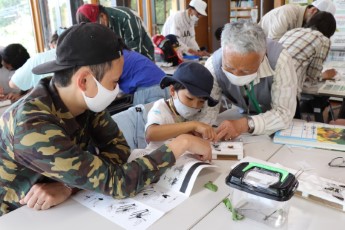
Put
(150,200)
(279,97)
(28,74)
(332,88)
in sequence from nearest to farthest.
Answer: (150,200) < (279,97) < (332,88) < (28,74)

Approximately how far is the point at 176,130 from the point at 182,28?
3767mm

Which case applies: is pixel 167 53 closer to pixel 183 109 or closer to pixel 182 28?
pixel 182 28

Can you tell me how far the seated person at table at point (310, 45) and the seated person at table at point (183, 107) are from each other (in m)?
1.13

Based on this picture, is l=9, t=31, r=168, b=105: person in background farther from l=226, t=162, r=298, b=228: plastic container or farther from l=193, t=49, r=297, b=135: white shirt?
l=226, t=162, r=298, b=228: plastic container

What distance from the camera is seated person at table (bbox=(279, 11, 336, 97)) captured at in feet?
7.91

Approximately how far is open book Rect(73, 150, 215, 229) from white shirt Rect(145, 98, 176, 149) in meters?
0.31

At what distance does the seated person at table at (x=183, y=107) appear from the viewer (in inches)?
59.2

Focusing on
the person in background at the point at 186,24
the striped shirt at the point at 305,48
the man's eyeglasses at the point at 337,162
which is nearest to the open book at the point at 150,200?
the man's eyeglasses at the point at 337,162

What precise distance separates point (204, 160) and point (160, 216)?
1.27 feet

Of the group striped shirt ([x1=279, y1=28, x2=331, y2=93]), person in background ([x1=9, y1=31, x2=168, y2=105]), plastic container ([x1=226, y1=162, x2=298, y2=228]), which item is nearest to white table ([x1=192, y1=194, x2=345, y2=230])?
plastic container ([x1=226, y1=162, x2=298, y2=228])

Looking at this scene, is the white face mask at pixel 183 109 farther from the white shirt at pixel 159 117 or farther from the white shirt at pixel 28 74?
the white shirt at pixel 28 74

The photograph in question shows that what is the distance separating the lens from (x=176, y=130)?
59.2 inches

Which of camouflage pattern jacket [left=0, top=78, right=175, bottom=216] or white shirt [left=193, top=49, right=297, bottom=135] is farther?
white shirt [left=193, top=49, right=297, bottom=135]

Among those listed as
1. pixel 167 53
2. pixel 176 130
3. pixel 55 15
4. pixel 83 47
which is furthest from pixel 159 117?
pixel 55 15
